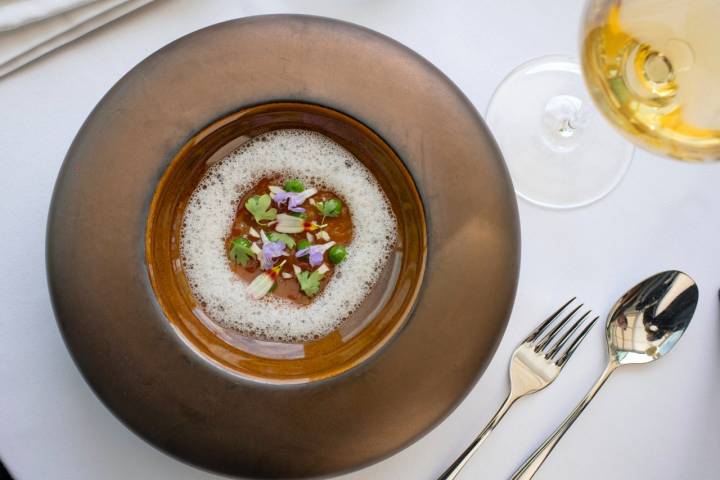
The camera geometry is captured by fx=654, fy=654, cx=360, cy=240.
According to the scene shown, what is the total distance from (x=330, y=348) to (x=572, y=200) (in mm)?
371

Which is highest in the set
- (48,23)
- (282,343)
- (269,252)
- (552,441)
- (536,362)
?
(48,23)

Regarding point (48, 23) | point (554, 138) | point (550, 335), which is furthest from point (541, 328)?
point (48, 23)

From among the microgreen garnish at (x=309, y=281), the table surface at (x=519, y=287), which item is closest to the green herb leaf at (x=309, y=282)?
the microgreen garnish at (x=309, y=281)

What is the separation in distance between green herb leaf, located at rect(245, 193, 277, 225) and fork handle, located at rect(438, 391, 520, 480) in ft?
1.24

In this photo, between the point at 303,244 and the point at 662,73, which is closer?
the point at 662,73

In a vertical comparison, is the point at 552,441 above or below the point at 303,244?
below

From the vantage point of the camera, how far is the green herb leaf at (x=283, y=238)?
79 centimetres

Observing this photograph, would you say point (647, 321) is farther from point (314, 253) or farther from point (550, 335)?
point (314, 253)

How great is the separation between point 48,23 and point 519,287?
68cm

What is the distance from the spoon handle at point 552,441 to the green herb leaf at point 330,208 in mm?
A: 397

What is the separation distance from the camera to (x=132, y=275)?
697 millimetres

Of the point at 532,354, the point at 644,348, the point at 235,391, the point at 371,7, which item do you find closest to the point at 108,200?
the point at 235,391

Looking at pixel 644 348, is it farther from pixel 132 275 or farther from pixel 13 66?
pixel 13 66

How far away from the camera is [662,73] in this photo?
0.66 metres
